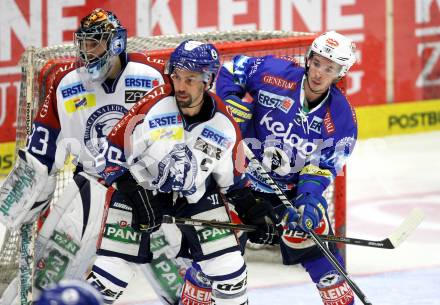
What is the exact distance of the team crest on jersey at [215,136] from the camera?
516 cm

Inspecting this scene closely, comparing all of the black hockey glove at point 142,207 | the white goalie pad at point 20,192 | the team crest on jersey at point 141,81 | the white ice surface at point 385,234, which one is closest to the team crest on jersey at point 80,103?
the team crest on jersey at point 141,81

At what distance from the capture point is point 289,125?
18.9ft

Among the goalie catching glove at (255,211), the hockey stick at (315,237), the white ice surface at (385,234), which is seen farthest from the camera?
the white ice surface at (385,234)

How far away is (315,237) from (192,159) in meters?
0.68

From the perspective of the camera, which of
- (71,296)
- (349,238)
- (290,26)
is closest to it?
(71,296)

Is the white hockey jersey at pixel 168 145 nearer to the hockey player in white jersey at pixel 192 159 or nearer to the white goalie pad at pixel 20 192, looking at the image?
the hockey player in white jersey at pixel 192 159

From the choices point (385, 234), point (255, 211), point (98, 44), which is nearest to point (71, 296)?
point (255, 211)

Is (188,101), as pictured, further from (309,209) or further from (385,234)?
(385,234)

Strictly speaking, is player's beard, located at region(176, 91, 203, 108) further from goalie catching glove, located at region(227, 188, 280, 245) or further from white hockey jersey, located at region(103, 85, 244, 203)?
goalie catching glove, located at region(227, 188, 280, 245)

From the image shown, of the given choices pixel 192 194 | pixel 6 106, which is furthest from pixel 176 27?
pixel 192 194

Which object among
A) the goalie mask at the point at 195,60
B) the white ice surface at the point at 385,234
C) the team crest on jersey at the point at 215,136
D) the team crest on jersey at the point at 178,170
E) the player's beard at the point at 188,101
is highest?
the goalie mask at the point at 195,60

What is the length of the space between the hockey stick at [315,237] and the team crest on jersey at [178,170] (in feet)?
1.40

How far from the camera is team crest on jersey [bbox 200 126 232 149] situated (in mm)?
5156

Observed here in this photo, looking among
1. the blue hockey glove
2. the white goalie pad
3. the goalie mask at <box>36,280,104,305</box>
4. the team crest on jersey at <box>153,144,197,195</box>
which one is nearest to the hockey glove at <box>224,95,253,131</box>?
the blue hockey glove
